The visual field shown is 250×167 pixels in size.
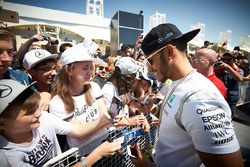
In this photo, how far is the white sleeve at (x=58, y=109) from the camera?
193 centimetres

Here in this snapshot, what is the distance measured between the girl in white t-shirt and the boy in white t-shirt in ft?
0.92

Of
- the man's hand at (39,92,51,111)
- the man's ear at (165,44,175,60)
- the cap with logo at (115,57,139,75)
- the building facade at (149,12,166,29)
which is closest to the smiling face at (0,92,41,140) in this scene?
the man's hand at (39,92,51,111)

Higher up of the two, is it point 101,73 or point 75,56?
point 75,56

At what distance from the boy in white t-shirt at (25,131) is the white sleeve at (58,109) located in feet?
0.73

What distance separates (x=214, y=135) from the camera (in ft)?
3.77

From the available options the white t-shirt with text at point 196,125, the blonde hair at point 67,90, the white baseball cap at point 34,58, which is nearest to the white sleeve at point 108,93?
the blonde hair at point 67,90

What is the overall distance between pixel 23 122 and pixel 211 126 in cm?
133

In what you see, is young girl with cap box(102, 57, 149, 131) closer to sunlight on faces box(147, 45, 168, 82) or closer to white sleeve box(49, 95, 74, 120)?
white sleeve box(49, 95, 74, 120)

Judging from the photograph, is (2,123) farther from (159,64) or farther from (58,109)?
(159,64)

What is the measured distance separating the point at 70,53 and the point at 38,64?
0.54 metres

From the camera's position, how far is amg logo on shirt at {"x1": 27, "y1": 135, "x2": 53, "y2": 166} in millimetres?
1454

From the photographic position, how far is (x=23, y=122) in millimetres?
1413

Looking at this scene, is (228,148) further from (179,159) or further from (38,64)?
(38,64)

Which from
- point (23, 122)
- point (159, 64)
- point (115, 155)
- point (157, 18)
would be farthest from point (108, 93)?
point (157, 18)
